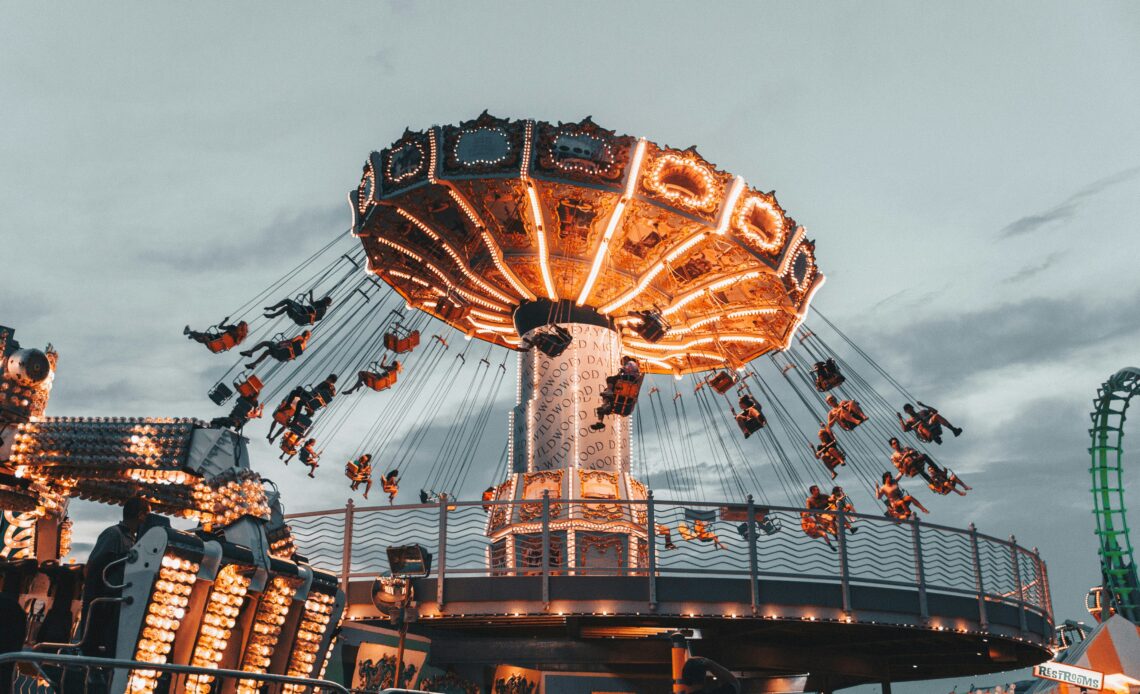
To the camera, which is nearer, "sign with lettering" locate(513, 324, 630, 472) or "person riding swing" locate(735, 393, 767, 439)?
"sign with lettering" locate(513, 324, 630, 472)

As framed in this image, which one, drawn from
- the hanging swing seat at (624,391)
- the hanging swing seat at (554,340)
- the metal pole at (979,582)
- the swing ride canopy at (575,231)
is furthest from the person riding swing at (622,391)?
the metal pole at (979,582)

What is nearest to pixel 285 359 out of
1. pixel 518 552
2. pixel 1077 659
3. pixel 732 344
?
pixel 518 552

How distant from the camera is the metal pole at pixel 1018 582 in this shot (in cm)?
1789

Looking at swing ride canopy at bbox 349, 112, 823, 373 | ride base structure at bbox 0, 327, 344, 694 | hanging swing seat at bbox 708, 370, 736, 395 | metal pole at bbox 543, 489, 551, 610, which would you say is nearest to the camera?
ride base structure at bbox 0, 327, 344, 694

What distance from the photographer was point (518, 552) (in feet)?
64.6

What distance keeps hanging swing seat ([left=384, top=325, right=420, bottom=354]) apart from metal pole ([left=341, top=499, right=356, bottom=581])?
26.8 ft

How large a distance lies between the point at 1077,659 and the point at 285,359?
15906 millimetres

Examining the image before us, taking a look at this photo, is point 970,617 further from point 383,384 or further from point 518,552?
point 383,384

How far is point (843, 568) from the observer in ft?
52.7

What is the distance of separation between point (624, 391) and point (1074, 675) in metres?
9.50

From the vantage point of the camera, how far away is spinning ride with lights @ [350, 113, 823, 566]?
20141 mm

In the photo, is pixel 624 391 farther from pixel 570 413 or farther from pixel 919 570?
pixel 919 570

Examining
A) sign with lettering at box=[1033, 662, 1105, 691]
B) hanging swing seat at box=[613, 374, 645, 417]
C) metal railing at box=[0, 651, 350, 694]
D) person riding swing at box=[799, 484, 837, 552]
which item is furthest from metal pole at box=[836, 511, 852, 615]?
metal railing at box=[0, 651, 350, 694]

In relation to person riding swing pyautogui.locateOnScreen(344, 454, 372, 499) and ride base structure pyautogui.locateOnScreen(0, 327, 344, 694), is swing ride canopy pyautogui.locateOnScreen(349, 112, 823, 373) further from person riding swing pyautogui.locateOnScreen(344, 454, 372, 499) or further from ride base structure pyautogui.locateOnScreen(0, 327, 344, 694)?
ride base structure pyautogui.locateOnScreen(0, 327, 344, 694)
